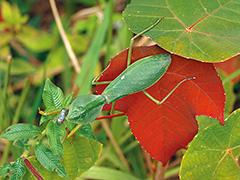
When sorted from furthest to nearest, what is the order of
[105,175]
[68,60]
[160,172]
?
[68,60] → [105,175] → [160,172]

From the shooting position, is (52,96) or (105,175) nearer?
(52,96)

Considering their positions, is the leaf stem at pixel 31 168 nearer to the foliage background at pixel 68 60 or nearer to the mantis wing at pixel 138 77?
the mantis wing at pixel 138 77

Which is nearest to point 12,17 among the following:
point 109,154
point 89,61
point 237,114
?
point 89,61

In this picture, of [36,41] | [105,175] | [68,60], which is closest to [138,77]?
[105,175]

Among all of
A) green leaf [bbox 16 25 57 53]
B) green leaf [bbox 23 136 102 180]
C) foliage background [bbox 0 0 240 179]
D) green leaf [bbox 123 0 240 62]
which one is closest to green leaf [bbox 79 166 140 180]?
foliage background [bbox 0 0 240 179]

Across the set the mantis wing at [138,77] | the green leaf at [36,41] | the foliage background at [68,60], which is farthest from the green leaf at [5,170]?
the green leaf at [36,41]

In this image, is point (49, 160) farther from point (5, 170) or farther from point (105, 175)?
point (105, 175)

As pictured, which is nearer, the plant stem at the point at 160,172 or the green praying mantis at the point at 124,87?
the green praying mantis at the point at 124,87
